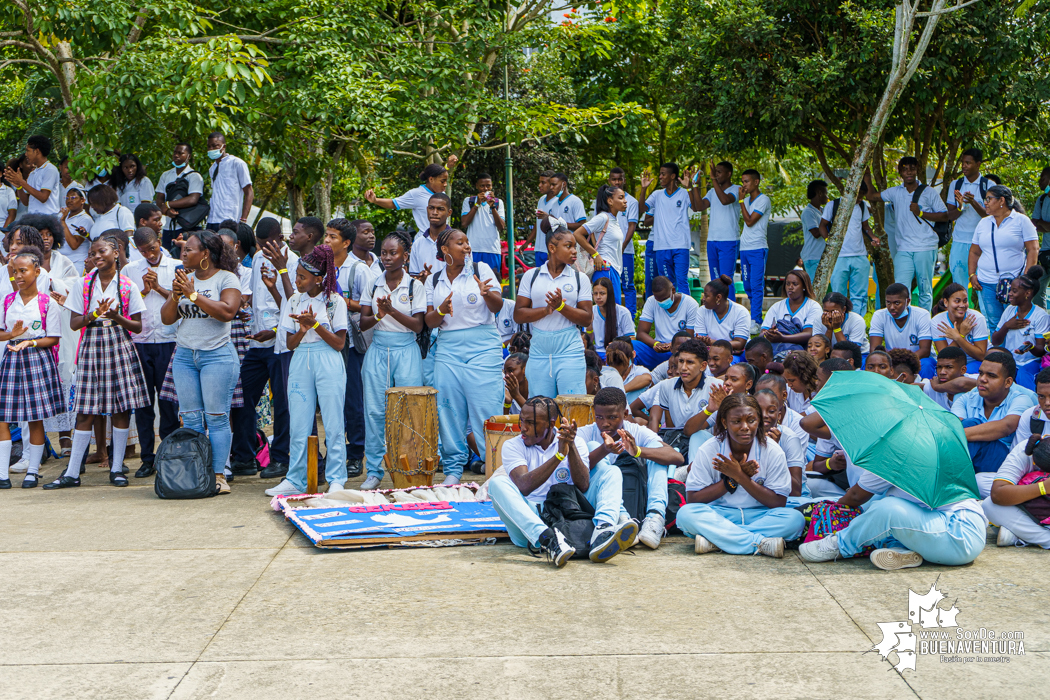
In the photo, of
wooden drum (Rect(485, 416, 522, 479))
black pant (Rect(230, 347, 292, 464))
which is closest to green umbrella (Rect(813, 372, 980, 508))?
wooden drum (Rect(485, 416, 522, 479))

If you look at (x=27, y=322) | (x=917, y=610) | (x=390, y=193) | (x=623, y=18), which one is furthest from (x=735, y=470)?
(x=390, y=193)

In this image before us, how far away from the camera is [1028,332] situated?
951 cm

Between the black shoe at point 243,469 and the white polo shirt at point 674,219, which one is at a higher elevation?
the white polo shirt at point 674,219

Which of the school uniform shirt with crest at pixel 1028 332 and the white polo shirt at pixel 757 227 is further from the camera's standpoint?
the white polo shirt at pixel 757 227

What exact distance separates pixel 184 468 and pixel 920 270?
872cm

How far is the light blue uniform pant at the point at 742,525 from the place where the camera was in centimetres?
673

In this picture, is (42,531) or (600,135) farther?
(600,135)

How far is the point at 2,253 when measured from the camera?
10852mm

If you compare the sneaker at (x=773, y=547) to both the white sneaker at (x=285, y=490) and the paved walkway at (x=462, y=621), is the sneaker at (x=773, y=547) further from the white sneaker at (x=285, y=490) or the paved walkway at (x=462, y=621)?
the white sneaker at (x=285, y=490)

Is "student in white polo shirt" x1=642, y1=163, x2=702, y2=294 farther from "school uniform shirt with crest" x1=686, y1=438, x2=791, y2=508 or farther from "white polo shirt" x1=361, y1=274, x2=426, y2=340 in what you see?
"school uniform shirt with crest" x1=686, y1=438, x2=791, y2=508

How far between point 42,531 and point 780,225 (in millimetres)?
29319

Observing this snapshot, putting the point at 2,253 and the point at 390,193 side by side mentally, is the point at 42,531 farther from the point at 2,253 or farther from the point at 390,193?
A: the point at 390,193

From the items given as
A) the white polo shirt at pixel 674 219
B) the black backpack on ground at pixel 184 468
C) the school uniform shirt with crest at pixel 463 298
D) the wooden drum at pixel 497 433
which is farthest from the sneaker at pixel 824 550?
the white polo shirt at pixel 674 219

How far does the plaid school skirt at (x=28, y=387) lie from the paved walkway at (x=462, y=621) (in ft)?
6.29
